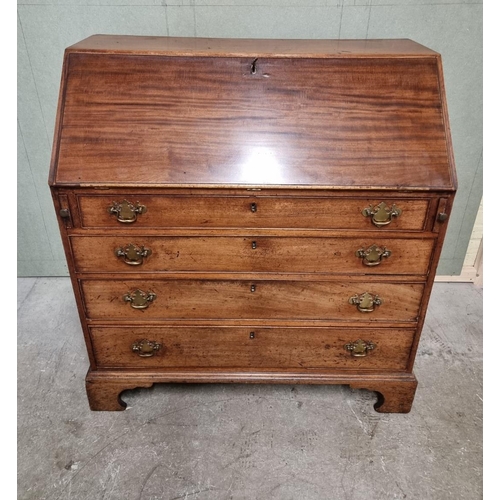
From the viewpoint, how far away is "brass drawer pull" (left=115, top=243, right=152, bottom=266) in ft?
5.82

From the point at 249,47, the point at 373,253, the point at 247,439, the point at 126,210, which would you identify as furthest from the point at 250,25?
the point at 247,439

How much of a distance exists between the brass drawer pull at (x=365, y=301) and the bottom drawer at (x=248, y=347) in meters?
0.12

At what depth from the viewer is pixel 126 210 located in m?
1.69

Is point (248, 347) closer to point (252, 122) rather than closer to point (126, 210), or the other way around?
point (126, 210)

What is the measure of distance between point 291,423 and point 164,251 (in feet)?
3.25

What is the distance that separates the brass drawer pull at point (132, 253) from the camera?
5.82 ft

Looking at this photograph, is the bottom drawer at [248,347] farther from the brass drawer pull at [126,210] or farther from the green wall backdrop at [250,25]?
the green wall backdrop at [250,25]

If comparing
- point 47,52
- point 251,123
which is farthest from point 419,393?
point 47,52

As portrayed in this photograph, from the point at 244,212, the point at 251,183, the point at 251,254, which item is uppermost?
the point at 251,183

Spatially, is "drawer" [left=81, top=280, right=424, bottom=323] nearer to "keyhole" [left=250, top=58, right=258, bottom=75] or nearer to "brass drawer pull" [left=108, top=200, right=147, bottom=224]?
"brass drawer pull" [left=108, top=200, right=147, bottom=224]

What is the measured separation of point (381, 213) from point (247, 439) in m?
1.14

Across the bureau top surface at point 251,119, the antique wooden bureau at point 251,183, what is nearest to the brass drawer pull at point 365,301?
the antique wooden bureau at point 251,183

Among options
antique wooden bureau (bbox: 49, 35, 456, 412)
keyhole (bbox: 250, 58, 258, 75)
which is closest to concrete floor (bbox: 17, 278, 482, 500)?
antique wooden bureau (bbox: 49, 35, 456, 412)

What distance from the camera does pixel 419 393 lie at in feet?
7.35
